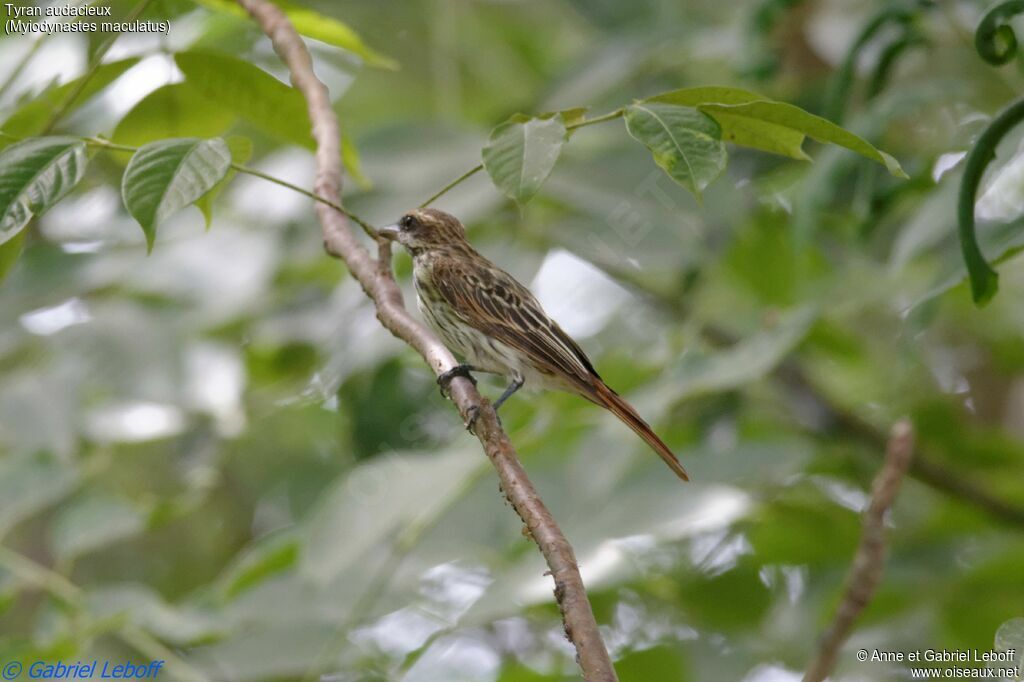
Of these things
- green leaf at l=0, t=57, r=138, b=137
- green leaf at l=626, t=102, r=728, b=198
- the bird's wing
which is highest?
green leaf at l=0, t=57, r=138, b=137

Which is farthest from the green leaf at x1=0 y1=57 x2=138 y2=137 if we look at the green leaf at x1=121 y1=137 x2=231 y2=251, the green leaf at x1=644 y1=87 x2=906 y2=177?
the green leaf at x1=644 y1=87 x2=906 y2=177

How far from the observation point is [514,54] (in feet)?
22.5

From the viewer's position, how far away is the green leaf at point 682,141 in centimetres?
207

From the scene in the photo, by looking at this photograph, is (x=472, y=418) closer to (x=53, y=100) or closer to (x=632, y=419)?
(x=632, y=419)

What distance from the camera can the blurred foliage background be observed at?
3432mm

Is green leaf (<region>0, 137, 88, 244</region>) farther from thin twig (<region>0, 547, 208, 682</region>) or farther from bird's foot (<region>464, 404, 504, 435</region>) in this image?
thin twig (<region>0, 547, 208, 682</region>)

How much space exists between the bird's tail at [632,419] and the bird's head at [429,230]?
86 cm

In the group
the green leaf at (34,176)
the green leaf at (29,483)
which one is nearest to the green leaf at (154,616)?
the green leaf at (29,483)

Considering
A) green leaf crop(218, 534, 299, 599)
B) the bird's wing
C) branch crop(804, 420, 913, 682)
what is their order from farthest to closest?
green leaf crop(218, 534, 299, 599)
the bird's wing
branch crop(804, 420, 913, 682)

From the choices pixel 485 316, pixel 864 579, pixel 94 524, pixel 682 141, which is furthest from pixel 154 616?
pixel 682 141

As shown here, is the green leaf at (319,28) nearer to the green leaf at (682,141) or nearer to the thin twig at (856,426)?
the thin twig at (856,426)

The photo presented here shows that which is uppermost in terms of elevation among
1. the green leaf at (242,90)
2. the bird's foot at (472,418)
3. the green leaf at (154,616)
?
the green leaf at (242,90)

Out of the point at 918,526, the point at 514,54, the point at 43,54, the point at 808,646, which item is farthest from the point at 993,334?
the point at 43,54

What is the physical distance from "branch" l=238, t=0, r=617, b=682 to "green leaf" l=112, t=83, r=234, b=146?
26 centimetres
